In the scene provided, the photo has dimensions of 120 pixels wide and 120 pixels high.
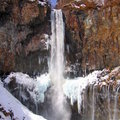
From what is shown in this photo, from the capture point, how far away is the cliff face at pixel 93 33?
29.7 m

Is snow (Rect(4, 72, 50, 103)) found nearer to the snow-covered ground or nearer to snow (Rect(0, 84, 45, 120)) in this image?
the snow-covered ground

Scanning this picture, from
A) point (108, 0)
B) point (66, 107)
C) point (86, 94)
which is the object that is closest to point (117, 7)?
point (108, 0)

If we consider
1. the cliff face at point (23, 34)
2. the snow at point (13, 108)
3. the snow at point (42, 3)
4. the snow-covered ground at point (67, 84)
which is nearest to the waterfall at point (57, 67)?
the snow-covered ground at point (67, 84)

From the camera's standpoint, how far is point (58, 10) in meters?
31.2

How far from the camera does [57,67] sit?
3078cm

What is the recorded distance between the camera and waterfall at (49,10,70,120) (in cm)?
3009

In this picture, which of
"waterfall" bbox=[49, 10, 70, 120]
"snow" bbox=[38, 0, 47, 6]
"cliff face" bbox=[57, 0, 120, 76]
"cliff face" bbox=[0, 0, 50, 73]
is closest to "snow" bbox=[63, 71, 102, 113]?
"waterfall" bbox=[49, 10, 70, 120]

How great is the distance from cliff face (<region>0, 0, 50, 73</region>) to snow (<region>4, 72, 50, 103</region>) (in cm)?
70

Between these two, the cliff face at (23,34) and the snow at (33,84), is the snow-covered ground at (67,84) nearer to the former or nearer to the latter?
the snow at (33,84)

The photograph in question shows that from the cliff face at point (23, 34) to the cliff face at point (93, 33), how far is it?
236cm

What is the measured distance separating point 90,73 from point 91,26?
13.7ft

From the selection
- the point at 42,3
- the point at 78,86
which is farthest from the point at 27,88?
the point at 42,3

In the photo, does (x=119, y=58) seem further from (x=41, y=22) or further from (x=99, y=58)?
(x=41, y=22)

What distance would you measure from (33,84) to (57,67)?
9.35ft
